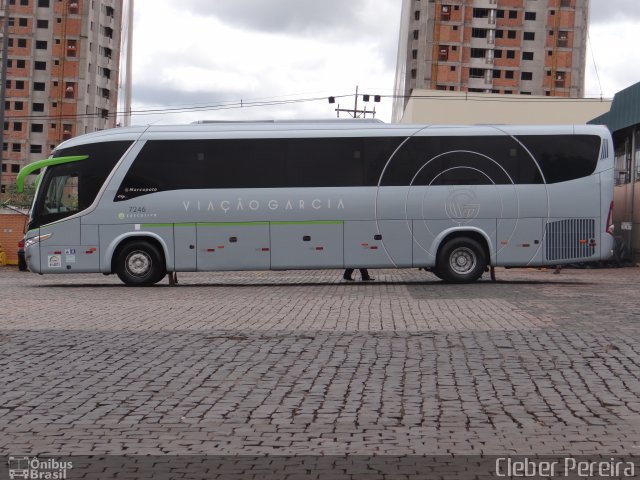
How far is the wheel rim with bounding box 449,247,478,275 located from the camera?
976 inches

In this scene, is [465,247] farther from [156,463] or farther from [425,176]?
[156,463]

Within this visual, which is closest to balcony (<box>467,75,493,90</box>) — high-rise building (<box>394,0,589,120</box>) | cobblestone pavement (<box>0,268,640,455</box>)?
high-rise building (<box>394,0,589,120</box>)

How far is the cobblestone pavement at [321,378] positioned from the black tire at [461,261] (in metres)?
6.09

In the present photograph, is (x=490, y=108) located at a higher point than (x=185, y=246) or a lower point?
higher

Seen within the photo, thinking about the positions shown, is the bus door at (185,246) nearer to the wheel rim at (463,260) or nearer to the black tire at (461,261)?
the black tire at (461,261)

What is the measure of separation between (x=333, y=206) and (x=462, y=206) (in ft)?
9.15

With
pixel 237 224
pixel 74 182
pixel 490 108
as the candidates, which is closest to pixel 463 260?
pixel 237 224

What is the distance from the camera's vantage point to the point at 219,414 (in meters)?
7.80

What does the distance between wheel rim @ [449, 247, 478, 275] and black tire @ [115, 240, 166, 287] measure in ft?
20.6

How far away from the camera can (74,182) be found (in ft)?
82.7

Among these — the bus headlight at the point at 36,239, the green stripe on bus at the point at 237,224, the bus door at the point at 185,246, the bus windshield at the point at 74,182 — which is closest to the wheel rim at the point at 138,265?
the bus door at the point at 185,246

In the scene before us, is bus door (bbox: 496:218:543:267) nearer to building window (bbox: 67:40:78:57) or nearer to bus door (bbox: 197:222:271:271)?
bus door (bbox: 197:222:271:271)

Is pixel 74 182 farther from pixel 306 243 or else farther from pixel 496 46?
pixel 496 46

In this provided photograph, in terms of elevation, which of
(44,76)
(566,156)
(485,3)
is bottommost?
(566,156)
